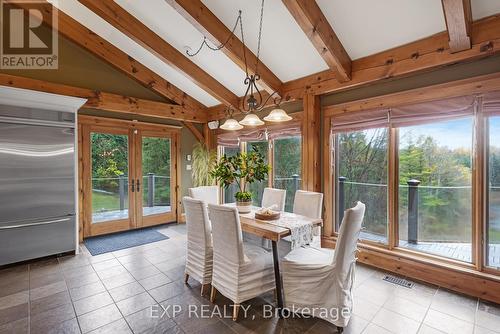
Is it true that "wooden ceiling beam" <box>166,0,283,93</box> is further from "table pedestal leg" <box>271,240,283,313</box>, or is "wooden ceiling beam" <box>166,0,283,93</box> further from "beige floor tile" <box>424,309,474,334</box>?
"beige floor tile" <box>424,309,474,334</box>

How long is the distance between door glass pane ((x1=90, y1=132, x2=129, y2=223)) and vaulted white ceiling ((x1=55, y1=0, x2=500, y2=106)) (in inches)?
69.0

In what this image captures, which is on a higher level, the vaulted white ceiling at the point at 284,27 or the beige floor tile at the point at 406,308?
the vaulted white ceiling at the point at 284,27

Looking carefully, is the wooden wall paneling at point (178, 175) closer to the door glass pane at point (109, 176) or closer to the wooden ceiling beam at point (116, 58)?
the wooden ceiling beam at point (116, 58)

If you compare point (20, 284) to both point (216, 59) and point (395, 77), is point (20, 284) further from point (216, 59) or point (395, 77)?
point (395, 77)

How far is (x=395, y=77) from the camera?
10.4 ft

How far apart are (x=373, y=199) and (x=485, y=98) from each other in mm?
1702

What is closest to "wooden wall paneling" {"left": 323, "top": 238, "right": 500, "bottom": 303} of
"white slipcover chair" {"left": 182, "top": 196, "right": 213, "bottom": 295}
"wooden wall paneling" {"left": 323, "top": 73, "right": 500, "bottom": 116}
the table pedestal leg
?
the table pedestal leg

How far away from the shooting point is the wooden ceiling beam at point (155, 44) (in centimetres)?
339

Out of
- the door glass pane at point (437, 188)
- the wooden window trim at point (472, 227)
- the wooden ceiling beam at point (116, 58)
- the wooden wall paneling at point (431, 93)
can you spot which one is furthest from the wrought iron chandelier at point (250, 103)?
the door glass pane at point (437, 188)

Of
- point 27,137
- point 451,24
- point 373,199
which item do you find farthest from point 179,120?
point 451,24

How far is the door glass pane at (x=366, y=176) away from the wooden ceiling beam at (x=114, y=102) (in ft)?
11.5

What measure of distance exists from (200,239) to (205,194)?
1.18m

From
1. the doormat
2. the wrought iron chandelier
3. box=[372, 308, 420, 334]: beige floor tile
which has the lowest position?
box=[372, 308, 420, 334]: beige floor tile

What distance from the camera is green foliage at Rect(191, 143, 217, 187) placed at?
586 centimetres
